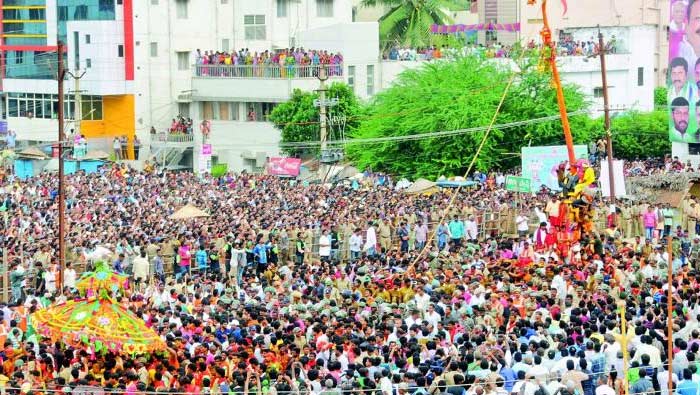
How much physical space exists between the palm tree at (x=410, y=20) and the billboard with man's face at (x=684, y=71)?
1967 centimetres

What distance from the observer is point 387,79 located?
63094mm

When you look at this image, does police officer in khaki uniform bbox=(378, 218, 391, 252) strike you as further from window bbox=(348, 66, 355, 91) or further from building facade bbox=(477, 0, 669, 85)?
building facade bbox=(477, 0, 669, 85)

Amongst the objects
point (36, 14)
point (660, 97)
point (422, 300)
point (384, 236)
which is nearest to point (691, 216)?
point (384, 236)

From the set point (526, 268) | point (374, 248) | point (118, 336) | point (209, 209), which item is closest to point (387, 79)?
point (209, 209)

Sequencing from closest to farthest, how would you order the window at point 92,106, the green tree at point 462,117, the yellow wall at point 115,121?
the green tree at point 462,117 → the yellow wall at point 115,121 → the window at point 92,106

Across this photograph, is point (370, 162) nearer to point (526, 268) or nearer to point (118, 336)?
point (526, 268)

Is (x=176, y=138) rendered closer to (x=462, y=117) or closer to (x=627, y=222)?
(x=462, y=117)

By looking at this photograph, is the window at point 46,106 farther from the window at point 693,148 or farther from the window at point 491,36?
the window at point 693,148

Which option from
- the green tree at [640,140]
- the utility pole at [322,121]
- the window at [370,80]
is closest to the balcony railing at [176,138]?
the window at [370,80]

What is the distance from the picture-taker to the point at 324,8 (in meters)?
67.6

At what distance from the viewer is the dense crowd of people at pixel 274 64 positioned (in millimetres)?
59531

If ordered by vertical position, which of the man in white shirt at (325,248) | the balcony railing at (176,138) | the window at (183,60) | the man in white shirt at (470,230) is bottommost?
the man in white shirt at (325,248)

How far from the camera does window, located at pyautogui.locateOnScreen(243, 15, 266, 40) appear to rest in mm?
66750

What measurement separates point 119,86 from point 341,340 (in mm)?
43612
